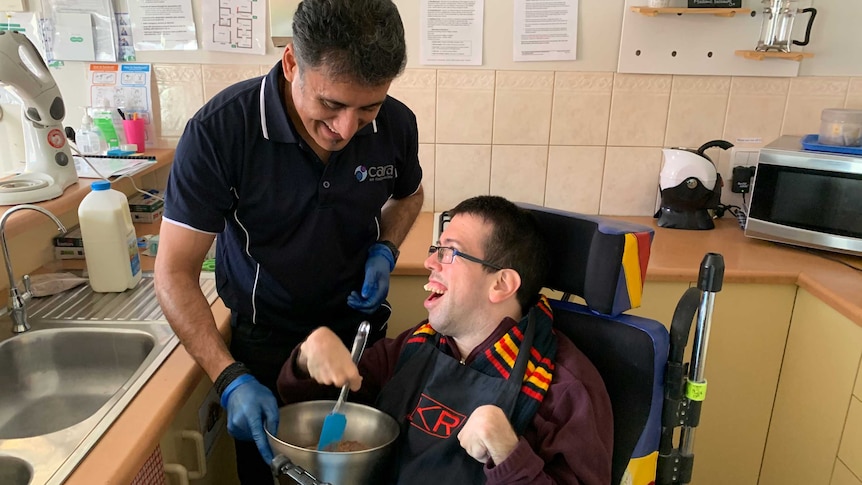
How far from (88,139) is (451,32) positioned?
1.35m

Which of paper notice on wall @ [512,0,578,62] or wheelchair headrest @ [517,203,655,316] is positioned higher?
paper notice on wall @ [512,0,578,62]

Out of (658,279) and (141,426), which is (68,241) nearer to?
(141,426)

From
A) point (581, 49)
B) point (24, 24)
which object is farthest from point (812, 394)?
point (24, 24)

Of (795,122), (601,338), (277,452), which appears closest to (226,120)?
(277,452)

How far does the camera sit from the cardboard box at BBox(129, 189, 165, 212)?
222 cm

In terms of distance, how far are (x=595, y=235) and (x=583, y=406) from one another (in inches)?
13.3

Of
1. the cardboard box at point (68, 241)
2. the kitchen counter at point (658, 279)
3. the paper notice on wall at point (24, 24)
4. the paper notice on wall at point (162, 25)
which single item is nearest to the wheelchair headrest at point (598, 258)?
the kitchen counter at point (658, 279)

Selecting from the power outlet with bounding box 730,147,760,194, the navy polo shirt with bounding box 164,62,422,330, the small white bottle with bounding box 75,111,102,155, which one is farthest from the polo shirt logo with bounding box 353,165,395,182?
the power outlet with bounding box 730,147,760,194

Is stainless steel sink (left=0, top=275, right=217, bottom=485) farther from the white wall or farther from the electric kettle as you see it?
the electric kettle

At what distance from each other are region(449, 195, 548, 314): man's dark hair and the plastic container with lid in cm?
134

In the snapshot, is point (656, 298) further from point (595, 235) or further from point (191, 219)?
point (191, 219)

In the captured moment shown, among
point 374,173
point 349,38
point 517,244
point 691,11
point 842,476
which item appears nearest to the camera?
point 349,38

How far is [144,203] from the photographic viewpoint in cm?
223

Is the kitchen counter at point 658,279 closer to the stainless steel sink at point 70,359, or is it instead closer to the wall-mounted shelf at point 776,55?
the stainless steel sink at point 70,359
